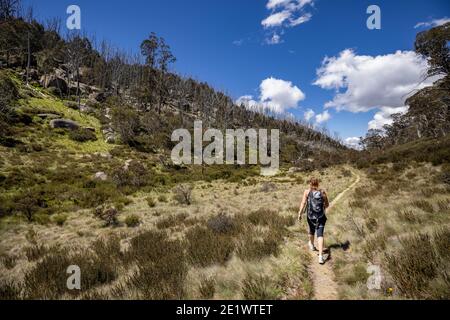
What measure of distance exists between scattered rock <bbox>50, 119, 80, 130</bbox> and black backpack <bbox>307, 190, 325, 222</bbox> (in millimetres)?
35088

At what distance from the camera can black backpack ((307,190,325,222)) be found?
214 inches

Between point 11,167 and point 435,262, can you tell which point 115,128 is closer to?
point 11,167

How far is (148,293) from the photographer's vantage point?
12.9 feet

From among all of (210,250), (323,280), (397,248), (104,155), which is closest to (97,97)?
(104,155)

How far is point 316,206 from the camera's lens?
17.9 feet

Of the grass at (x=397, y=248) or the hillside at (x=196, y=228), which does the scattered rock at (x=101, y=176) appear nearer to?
the hillside at (x=196, y=228)

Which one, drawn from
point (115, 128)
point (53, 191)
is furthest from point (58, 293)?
point (115, 128)

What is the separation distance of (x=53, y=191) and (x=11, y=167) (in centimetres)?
544

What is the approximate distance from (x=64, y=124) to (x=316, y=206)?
35982 millimetres

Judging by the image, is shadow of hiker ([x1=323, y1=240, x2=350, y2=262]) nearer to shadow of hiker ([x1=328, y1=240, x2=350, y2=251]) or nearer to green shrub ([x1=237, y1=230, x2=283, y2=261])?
shadow of hiker ([x1=328, y1=240, x2=350, y2=251])

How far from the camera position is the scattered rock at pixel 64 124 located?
3073 centimetres

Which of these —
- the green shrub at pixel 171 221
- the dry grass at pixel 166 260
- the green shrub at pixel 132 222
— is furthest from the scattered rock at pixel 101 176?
the green shrub at pixel 171 221

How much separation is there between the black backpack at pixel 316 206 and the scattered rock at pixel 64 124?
35.1 m

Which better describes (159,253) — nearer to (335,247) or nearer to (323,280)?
(323,280)
